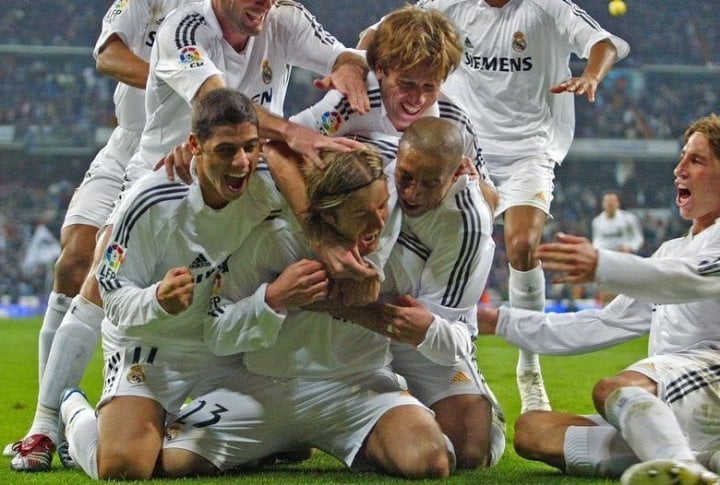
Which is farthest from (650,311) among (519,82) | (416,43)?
(519,82)

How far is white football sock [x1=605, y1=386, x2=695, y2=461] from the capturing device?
3.73m

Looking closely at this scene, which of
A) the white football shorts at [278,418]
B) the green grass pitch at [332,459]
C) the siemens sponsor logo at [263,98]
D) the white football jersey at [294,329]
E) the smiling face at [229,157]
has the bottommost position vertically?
the green grass pitch at [332,459]

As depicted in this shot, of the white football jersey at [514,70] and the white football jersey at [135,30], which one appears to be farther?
the white football jersey at [514,70]

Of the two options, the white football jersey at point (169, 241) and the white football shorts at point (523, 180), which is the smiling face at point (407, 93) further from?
the white football shorts at point (523, 180)

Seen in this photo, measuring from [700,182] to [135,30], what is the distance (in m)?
3.08

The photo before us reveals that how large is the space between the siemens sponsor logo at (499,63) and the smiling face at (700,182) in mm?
2797

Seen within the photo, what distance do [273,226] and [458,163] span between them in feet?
2.46

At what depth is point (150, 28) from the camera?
6082 mm

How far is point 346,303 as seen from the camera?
4.22 m

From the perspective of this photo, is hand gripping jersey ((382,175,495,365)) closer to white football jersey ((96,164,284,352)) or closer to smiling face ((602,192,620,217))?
white football jersey ((96,164,284,352))

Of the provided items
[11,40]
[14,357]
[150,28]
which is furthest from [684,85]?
[150,28]

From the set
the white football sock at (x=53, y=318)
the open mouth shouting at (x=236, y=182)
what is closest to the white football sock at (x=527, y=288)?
the white football sock at (x=53, y=318)

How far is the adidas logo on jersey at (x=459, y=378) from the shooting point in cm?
486

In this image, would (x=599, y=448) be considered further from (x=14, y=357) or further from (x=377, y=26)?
(x=14, y=357)
